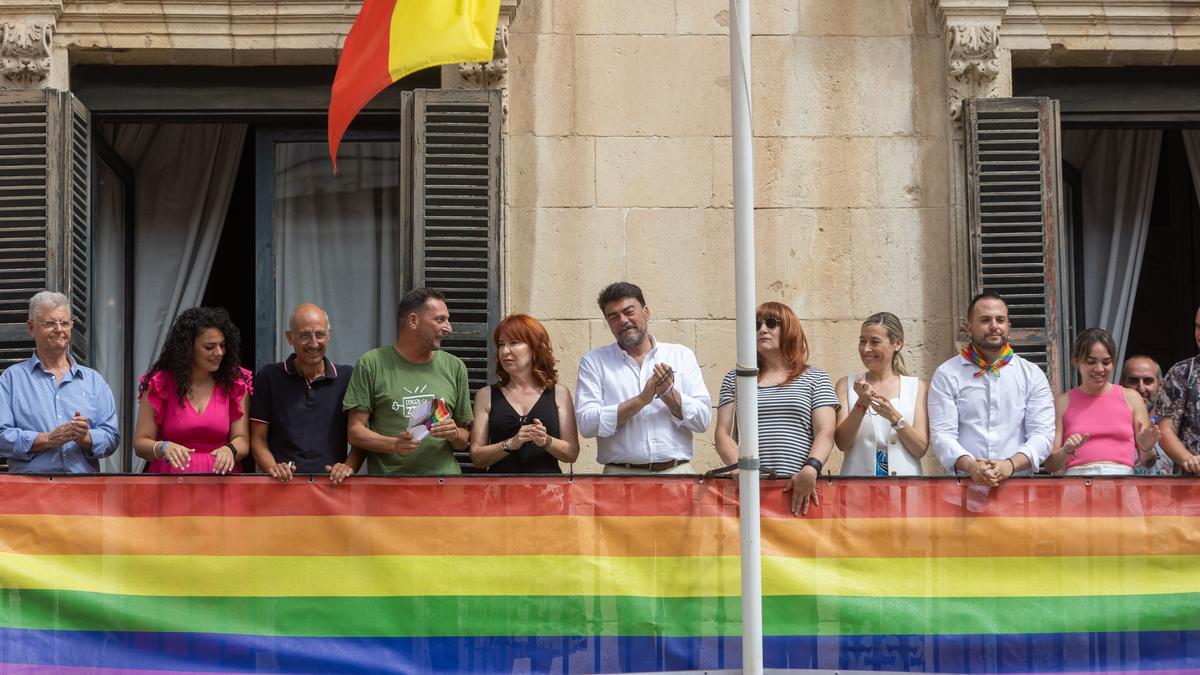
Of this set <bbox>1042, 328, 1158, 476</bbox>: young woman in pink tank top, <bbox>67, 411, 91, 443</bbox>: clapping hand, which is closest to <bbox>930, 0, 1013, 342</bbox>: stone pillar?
<bbox>1042, 328, 1158, 476</bbox>: young woman in pink tank top

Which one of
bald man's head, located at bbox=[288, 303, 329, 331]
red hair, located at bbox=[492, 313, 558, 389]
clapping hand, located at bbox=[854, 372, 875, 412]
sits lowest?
clapping hand, located at bbox=[854, 372, 875, 412]

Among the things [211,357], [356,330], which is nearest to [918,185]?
[356,330]

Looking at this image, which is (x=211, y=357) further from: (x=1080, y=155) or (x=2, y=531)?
(x=1080, y=155)

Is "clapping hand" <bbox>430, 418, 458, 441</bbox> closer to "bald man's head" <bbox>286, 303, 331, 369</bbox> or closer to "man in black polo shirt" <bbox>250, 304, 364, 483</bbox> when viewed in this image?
"man in black polo shirt" <bbox>250, 304, 364, 483</bbox>

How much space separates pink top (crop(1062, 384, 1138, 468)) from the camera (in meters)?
9.44

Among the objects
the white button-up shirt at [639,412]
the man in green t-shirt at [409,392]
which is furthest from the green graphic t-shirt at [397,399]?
the white button-up shirt at [639,412]

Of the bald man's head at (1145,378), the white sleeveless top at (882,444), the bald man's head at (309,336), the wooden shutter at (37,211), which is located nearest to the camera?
the white sleeveless top at (882,444)

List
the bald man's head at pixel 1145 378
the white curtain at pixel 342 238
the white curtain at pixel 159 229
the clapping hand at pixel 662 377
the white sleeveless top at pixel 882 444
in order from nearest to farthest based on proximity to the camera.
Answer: the clapping hand at pixel 662 377, the white sleeveless top at pixel 882 444, the bald man's head at pixel 1145 378, the white curtain at pixel 342 238, the white curtain at pixel 159 229

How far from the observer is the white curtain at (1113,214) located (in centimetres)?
1198

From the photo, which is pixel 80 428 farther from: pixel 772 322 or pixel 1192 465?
pixel 1192 465

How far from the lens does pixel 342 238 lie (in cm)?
1159

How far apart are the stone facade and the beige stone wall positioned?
0.03 feet

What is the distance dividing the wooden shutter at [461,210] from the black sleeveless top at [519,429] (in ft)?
3.81

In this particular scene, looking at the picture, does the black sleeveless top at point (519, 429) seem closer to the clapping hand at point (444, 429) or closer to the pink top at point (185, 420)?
the clapping hand at point (444, 429)
